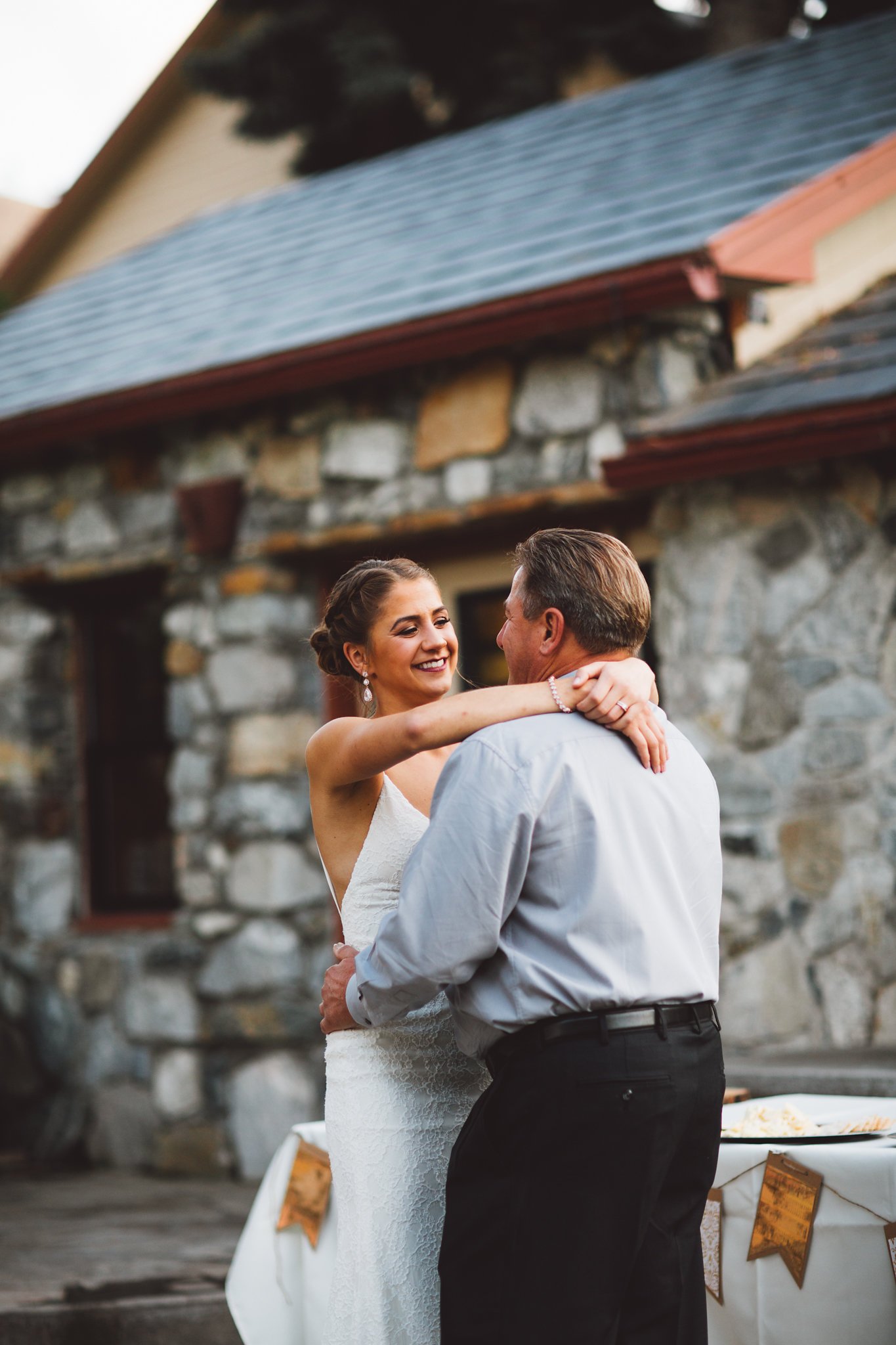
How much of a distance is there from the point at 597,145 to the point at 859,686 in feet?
13.3

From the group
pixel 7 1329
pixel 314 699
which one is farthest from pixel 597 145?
pixel 7 1329

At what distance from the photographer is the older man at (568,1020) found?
2254 mm

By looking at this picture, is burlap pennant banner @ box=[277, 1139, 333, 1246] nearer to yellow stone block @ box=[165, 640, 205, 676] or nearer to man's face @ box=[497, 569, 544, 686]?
man's face @ box=[497, 569, 544, 686]

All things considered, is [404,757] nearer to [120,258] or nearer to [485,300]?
[485,300]

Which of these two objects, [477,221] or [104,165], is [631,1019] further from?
[104,165]

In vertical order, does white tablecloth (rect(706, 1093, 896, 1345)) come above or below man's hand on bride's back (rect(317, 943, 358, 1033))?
below

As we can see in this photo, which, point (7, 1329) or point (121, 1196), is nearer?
point (7, 1329)

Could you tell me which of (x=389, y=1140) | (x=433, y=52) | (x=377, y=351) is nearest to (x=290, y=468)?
(x=377, y=351)

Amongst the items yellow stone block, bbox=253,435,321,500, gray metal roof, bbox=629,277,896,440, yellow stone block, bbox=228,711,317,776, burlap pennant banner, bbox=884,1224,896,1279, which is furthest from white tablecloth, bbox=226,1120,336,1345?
yellow stone block, bbox=253,435,321,500

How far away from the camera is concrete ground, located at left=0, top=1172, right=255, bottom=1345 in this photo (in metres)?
4.46

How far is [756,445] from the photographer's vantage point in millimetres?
5008

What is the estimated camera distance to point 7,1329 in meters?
4.42

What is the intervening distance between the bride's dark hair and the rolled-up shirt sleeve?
671 millimetres

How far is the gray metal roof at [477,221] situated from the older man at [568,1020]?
3409 mm
